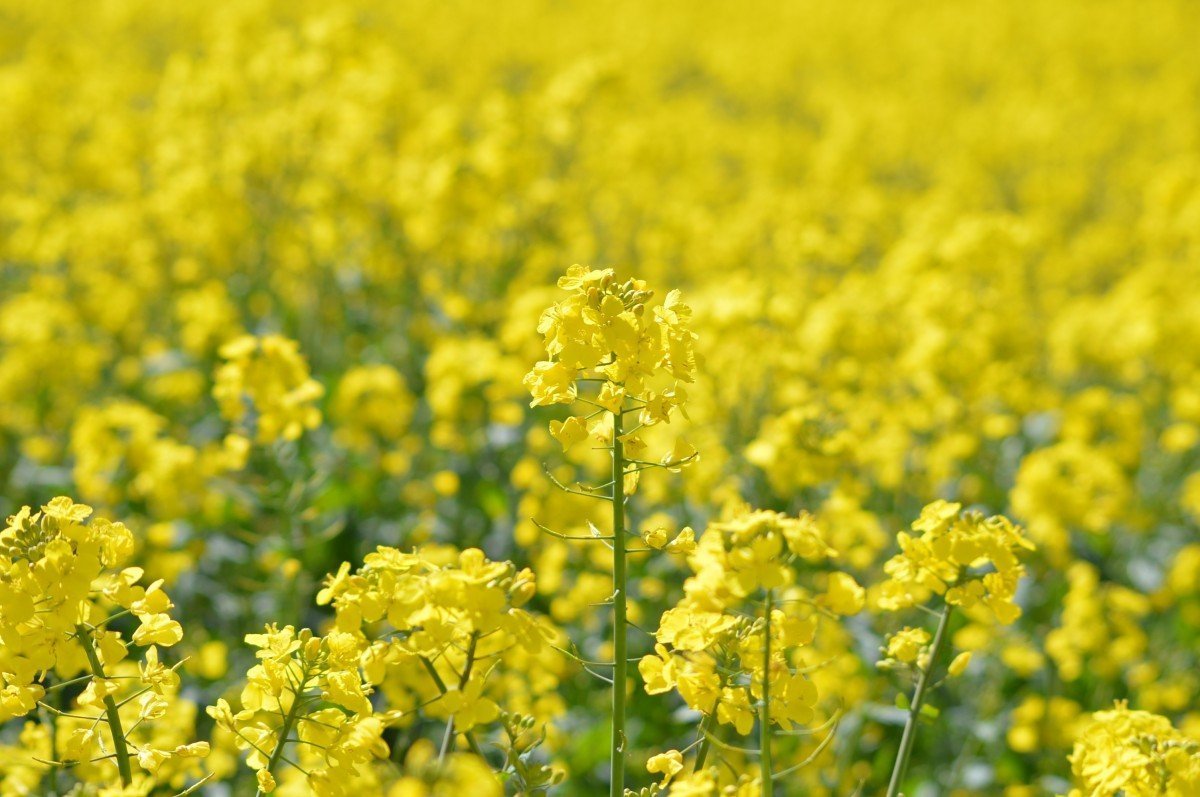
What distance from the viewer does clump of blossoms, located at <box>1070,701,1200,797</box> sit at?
1.90 m

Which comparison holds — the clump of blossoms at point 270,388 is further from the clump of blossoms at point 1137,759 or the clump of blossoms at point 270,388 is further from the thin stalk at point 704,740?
the clump of blossoms at point 1137,759

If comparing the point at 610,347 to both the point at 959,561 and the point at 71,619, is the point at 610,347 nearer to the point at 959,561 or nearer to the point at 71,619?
the point at 959,561

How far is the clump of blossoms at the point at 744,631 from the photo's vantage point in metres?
1.68

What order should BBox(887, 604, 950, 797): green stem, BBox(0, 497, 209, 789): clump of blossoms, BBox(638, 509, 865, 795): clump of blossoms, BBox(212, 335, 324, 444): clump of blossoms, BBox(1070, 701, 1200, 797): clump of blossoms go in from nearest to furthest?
BBox(638, 509, 865, 795): clump of blossoms → BBox(0, 497, 209, 789): clump of blossoms → BBox(1070, 701, 1200, 797): clump of blossoms → BBox(887, 604, 950, 797): green stem → BBox(212, 335, 324, 444): clump of blossoms

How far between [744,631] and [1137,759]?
2.05 feet

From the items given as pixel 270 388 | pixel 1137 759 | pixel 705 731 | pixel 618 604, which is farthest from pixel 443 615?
pixel 270 388

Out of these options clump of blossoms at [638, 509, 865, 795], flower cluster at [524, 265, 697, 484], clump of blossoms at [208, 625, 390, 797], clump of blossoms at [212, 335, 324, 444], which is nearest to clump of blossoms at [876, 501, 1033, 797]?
clump of blossoms at [638, 509, 865, 795]

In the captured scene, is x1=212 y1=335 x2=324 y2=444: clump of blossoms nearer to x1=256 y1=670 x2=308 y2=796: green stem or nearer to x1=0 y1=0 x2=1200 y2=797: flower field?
x1=0 y1=0 x2=1200 y2=797: flower field

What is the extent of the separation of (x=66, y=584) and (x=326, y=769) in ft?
1.51

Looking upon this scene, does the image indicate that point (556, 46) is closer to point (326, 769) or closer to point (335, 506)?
point (335, 506)

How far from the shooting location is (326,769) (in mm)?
1868

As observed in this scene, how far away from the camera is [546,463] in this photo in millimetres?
3010

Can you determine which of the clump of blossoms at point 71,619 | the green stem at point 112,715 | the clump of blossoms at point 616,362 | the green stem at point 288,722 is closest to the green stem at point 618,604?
the clump of blossoms at point 616,362

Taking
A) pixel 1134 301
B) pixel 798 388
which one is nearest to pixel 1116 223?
pixel 1134 301
